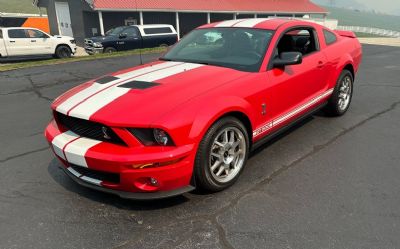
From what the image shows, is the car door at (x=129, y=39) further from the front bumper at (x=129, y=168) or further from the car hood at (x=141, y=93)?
the front bumper at (x=129, y=168)

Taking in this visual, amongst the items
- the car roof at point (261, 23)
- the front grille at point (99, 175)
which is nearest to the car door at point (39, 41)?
the car roof at point (261, 23)

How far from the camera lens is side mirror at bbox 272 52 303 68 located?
11.9ft

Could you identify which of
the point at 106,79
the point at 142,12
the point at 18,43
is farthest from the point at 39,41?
the point at 106,79

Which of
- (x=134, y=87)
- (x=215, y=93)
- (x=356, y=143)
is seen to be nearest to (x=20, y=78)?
(x=134, y=87)

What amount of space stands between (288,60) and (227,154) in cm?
127

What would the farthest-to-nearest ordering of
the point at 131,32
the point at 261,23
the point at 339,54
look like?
the point at 131,32 → the point at 339,54 → the point at 261,23

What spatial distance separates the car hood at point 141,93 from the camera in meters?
2.81

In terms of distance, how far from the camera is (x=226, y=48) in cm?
405

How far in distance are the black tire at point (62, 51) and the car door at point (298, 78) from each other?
1491 cm

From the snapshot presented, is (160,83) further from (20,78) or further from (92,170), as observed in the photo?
(20,78)

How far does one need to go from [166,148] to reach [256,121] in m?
1.20

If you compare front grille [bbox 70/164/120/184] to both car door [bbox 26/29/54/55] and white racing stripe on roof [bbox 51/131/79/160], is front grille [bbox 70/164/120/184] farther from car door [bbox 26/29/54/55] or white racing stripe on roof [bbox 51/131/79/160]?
car door [bbox 26/29/54/55]

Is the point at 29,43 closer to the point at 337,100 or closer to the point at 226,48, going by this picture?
the point at 226,48

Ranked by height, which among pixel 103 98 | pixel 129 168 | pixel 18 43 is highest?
pixel 103 98
